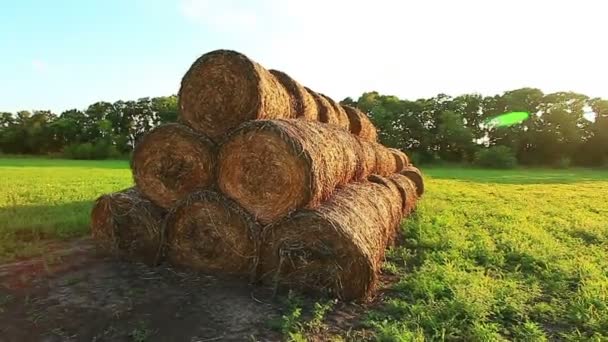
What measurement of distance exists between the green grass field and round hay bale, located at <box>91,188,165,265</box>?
3.94ft

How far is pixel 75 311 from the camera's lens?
4.69 metres

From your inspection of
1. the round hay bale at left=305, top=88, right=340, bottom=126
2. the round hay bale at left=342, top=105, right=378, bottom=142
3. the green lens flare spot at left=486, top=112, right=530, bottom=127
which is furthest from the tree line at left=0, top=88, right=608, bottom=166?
the round hay bale at left=305, top=88, right=340, bottom=126

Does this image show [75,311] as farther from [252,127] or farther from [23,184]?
Answer: [23,184]

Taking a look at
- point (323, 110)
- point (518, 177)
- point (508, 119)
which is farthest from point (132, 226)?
point (508, 119)

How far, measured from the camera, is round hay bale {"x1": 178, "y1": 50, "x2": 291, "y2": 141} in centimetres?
602

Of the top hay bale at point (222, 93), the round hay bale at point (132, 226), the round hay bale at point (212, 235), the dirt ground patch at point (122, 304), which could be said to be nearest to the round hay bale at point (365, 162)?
the top hay bale at point (222, 93)

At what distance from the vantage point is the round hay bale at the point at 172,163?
6047 mm

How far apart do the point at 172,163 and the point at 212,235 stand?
1.11m

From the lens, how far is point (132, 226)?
6422 millimetres

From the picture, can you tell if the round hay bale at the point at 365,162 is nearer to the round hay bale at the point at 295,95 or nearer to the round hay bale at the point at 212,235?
the round hay bale at the point at 295,95

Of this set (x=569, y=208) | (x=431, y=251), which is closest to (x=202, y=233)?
(x=431, y=251)

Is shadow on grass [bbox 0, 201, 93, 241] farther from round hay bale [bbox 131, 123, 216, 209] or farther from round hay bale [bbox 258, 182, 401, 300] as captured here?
round hay bale [bbox 258, 182, 401, 300]

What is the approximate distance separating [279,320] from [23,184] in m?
15.6

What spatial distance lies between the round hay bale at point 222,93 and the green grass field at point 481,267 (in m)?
3.00
